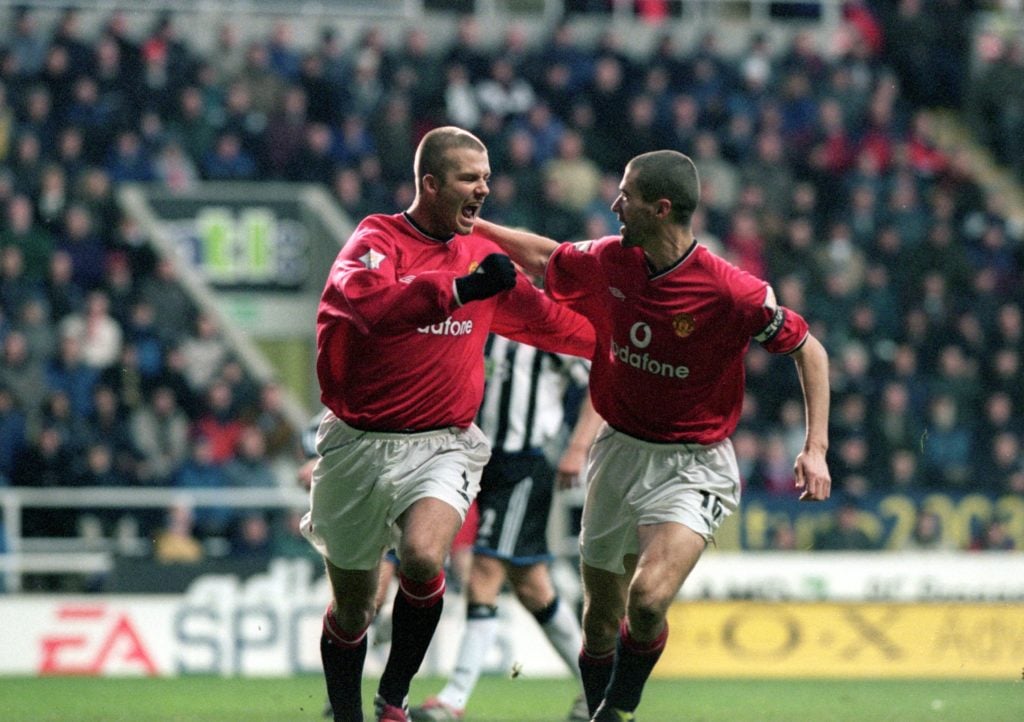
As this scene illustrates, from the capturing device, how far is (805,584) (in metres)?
14.5

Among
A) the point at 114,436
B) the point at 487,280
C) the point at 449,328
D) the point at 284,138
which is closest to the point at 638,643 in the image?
the point at 449,328

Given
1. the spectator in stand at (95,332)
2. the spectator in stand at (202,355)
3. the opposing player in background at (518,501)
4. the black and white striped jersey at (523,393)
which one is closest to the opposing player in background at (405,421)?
the opposing player in background at (518,501)

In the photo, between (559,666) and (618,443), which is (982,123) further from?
(618,443)

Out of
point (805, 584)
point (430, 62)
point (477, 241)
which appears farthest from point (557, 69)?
point (477, 241)

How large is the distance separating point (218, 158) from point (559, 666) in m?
6.44

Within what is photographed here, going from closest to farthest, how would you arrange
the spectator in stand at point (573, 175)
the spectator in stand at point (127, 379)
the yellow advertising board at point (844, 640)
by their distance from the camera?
the yellow advertising board at point (844, 640), the spectator in stand at point (127, 379), the spectator in stand at point (573, 175)

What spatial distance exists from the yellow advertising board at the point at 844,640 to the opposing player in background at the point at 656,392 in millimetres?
6429

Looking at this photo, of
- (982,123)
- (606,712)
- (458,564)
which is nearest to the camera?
(606,712)

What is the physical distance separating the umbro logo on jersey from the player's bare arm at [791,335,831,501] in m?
1.64

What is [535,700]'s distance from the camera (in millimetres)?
11883

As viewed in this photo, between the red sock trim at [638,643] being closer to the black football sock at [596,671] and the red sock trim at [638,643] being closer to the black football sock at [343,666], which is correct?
the black football sock at [596,671]

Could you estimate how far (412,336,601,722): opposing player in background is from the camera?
9.86 metres

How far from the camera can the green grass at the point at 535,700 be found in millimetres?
10289

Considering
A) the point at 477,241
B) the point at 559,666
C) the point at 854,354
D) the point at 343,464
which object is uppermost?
the point at 477,241
